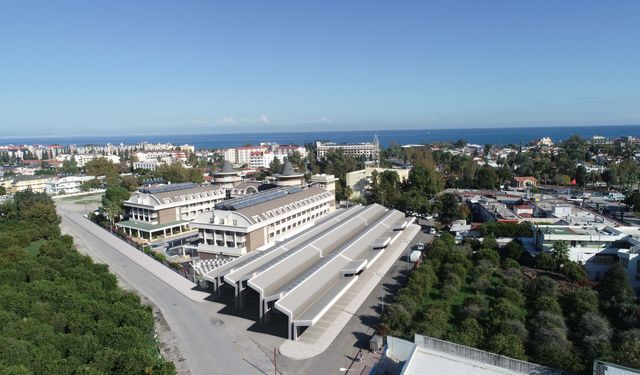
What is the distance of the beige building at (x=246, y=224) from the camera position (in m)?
38.6

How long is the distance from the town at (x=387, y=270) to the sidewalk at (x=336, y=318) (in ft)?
0.37

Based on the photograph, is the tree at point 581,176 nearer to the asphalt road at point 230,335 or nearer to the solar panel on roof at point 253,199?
the solar panel on roof at point 253,199

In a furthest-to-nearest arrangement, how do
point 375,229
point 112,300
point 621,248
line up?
point 375,229
point 621,248
point 112,300

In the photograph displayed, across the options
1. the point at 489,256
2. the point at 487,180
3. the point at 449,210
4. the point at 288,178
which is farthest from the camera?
the point at 487,180

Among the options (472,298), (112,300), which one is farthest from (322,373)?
(112,300)

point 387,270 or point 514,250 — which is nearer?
point 387,270

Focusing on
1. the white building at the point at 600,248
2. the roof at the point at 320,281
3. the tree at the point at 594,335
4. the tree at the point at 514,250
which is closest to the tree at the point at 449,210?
the tree at the point at 514,250

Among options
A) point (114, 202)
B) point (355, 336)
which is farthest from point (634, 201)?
point (114, 202)

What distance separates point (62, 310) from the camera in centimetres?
2464

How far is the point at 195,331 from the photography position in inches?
1020

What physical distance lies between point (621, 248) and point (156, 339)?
36007mm

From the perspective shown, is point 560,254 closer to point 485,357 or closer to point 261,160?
point 485,357

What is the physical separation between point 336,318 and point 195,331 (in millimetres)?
8780

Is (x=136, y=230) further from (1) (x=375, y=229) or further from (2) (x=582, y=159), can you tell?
(2) (x=582, y=159)
